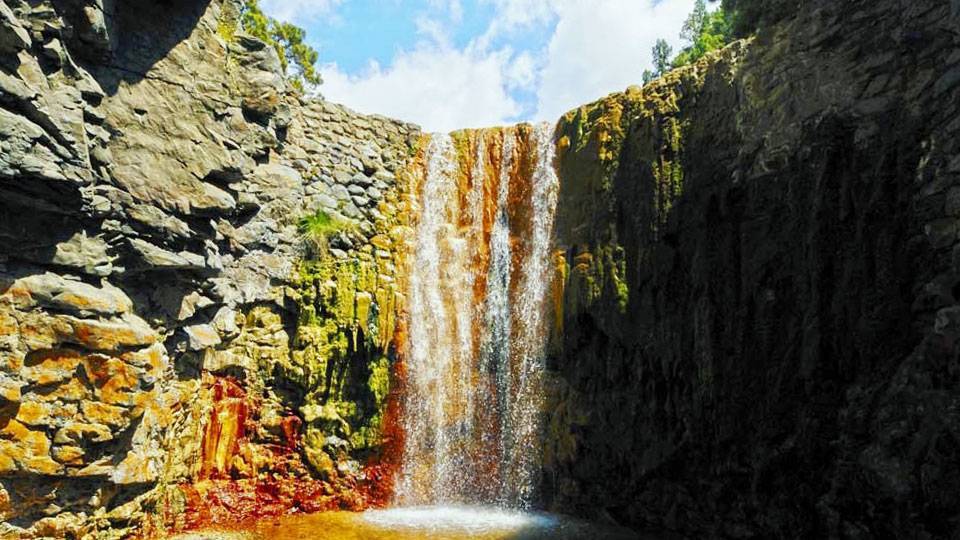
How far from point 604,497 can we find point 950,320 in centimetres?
622

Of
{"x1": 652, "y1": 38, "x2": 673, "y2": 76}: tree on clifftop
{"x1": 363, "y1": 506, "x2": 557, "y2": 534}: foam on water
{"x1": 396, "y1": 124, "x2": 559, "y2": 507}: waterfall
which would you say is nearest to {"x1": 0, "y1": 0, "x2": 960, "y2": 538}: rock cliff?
{"x1": 396, "y1": 124, "x2": 559, "y2": 507}: waterfall

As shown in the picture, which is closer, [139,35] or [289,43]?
[139,35]

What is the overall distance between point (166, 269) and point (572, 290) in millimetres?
7204

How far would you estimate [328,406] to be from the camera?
11.5 meters

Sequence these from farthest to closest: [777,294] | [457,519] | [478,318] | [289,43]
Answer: [289,43]
[478,318]
[457,519]
[777,294]

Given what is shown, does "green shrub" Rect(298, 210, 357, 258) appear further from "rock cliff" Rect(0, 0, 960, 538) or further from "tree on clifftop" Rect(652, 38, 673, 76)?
"tree on clifftop" Rect(652, 38, 673, 76)

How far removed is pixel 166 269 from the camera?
29.4ft

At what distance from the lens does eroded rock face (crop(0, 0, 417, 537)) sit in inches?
278

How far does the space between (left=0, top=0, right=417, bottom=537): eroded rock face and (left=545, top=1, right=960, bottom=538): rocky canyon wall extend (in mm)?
5000

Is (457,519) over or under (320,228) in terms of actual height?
under

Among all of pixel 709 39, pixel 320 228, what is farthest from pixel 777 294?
pixel 709 39

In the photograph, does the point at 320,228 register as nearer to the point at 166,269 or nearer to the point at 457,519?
the point at 166,269

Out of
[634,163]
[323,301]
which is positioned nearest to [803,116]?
[634,163]

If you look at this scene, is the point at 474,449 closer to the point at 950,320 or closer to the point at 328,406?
the point at 328,406
